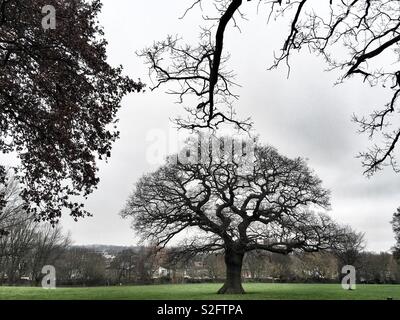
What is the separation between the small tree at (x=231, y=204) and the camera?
33.4 m

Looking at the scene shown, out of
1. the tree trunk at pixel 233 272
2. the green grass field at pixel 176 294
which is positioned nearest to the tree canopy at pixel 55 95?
the green grass field at pixel 176 294

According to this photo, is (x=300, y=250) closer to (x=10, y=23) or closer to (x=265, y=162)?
(x=265, y=162)

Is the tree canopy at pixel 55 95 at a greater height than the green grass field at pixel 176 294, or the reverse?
the tree canopy at pixel 55 95

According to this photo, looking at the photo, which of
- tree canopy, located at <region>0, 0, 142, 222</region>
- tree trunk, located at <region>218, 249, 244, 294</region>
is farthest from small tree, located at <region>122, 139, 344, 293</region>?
tree canopy, located at <region>0, 0, 142, 222</region>

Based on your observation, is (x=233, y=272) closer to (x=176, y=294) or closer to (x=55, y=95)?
(x=176, y=294)

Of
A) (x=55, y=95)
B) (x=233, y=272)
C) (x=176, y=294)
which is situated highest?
(x=55, y=95)

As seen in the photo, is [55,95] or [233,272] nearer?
[55,95]

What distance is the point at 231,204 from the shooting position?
35.6 m

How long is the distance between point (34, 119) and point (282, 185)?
2605 cm

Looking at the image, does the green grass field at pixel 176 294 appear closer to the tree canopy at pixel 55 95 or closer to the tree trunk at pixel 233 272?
the tree trunk at pixel 233 272

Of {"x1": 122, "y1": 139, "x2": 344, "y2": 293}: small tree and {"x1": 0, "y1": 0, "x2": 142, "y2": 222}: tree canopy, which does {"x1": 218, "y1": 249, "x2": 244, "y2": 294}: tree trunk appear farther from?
{"x1": 0, "y1": 0, "x2": 142, "y2": 222}: tree canopy

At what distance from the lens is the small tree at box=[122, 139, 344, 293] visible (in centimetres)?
3338

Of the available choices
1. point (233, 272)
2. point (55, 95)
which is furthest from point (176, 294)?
point (55, 95)

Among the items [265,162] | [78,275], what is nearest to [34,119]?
[265,162]
